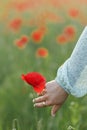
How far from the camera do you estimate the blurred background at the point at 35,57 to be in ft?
8.83

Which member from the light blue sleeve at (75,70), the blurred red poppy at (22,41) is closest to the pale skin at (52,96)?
the light blue sleeve at (75,70)

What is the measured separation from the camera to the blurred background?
269cm

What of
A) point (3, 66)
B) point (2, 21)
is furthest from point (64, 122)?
point (2, 21)

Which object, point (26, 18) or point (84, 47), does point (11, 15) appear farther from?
point (84, 47)

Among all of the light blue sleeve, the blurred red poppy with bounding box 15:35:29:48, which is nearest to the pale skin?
the light blue sleeve

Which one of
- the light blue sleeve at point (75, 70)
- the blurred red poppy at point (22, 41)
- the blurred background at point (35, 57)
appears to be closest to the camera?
the light blue sleeve at point (75, 70)

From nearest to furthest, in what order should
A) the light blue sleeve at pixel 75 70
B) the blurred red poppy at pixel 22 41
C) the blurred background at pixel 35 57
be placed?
the light blue sleeve at pixel 75 70
the blurred background at pixel 35 57
the blurred red poppy at pixel 22 41

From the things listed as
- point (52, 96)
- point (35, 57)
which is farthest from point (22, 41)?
point (52, 96)

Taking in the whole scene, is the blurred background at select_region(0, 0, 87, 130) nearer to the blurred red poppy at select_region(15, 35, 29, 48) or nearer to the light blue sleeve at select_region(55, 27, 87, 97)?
the blurred red poppy at select_region(15, 35, 29, 48)

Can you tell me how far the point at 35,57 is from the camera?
14.6 ft

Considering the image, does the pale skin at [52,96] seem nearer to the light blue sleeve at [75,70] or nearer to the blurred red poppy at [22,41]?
the light blue sleeve at [75,70]

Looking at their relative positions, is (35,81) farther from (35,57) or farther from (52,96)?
(35,57)

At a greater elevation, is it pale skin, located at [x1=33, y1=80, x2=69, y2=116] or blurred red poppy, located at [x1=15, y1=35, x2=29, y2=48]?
pale skin, located at [x1=33, y1=80, x2=69, y2=116]

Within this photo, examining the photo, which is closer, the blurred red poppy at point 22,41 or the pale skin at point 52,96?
the pale skin at point 52,96
